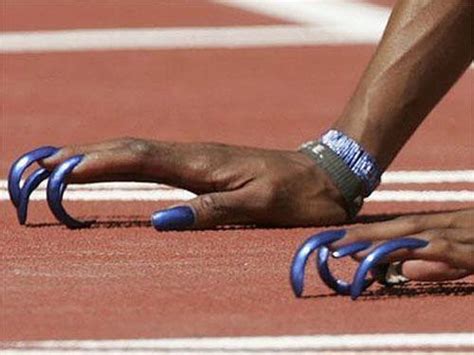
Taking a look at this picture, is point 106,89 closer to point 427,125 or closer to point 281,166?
point 427,125

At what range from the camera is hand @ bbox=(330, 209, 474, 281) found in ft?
15.7

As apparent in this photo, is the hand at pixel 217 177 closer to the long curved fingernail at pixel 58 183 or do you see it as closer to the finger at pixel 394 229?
the long curved fingernail at pixel 58 183

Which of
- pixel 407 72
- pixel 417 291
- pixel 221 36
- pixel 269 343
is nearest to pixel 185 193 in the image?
pixel 407 72

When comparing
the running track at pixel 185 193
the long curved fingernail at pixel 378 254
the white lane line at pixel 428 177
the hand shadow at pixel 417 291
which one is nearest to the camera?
the running track at pixel 185 193

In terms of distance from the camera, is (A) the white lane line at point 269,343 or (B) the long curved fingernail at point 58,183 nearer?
(A) the white lane line at point 269,343

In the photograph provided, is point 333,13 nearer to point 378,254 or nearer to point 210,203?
point 210,203

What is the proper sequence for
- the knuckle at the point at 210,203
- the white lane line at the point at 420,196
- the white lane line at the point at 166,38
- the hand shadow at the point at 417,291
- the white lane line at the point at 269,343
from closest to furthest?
the white lane line at the point at 269,343 < the hand shadow at the point at 417,291 < the knuckle at the point at 210,203 < the white lane line at the point at 420,196 < the white lane line at the point at 166,38

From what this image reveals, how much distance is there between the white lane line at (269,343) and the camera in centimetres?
439

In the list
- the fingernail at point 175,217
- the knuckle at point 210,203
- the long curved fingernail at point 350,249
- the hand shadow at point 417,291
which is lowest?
the fingernail at point 175,217

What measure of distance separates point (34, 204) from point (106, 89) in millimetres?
2813

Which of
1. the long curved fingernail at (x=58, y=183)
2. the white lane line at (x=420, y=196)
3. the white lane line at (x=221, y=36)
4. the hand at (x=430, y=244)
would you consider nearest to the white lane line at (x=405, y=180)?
the white lane line at (x=420, y=196)

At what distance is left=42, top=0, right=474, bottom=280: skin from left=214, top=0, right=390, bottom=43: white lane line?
4.41 metres

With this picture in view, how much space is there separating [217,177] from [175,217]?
14 centimetres

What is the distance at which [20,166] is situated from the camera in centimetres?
565
